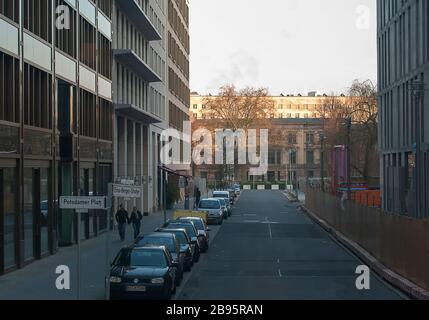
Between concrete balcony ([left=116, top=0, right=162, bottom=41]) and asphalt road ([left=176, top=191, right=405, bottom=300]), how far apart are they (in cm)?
1321

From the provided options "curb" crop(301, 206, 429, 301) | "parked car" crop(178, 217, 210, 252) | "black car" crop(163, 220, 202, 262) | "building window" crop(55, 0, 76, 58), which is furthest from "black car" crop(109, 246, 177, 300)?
"building window" crop(55, 0, 76, 58)

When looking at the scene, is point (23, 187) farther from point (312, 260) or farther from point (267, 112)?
point (267, 112)

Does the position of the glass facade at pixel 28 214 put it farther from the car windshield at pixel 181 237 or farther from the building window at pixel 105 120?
the building window at pixel 105 120

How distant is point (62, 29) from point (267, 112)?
7808 centimetres

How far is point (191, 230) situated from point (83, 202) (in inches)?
531

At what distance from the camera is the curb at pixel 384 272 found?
19.3m

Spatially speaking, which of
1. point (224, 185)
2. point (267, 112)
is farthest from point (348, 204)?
point (267, 112)

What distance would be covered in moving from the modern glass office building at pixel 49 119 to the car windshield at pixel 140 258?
367 centimetres

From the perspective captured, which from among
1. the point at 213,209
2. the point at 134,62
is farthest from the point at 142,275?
the point at 213,209

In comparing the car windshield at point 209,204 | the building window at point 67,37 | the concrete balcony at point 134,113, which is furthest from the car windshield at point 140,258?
the car windshield at point 209,204

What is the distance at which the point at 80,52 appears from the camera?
3412 centimetres

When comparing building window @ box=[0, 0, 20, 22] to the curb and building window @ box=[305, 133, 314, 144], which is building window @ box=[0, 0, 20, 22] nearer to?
the curb

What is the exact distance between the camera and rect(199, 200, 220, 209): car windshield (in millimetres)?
50669

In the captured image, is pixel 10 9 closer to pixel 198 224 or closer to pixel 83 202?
pixel 83 202
